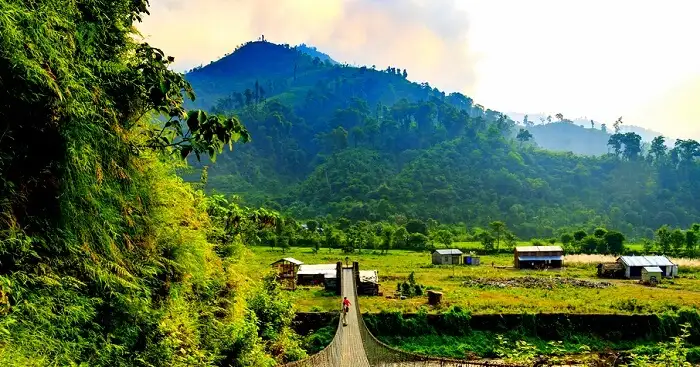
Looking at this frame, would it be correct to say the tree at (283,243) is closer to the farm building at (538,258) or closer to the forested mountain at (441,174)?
the farm building at (538,258)

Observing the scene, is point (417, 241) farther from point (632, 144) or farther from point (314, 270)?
point (632, 144)

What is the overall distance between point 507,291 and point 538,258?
11.4 meters

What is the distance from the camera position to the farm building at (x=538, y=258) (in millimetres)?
31922

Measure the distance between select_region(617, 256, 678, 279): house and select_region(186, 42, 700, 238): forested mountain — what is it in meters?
27.0

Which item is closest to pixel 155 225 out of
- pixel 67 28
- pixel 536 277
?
pixel 67 28

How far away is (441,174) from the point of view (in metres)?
69.6

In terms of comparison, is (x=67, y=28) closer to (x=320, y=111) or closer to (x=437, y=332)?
(x=437, y=332)

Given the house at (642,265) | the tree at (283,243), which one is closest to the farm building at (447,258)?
the house at (642,265)

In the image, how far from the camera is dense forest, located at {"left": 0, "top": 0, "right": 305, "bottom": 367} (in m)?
2.31

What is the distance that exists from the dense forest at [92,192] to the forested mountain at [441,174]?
5276 centimetres

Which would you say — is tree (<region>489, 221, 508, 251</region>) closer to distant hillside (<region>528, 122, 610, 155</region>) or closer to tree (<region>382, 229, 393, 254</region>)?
tree (<region>382, 229, 393, 254</region>)

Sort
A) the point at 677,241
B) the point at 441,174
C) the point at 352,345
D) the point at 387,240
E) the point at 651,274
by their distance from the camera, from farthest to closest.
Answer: the point at 441,174 < the point at 387,240 < the point at 677,241 < the point at 651,274 < the point at 352,345

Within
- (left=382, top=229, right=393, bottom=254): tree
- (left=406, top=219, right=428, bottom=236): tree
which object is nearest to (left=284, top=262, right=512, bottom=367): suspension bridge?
(left=382, top=229, right=393, bottom=254): tree

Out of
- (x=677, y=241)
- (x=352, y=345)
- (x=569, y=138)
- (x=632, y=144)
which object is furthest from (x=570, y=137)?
(x=352, y=345)
